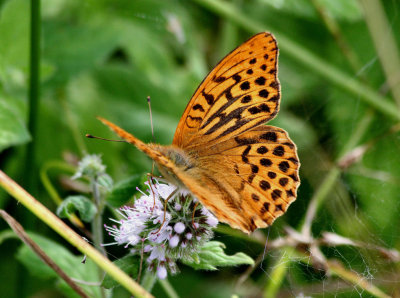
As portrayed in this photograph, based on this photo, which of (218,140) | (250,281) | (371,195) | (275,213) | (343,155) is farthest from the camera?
(343,155)

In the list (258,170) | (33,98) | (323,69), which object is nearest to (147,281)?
(258,170)

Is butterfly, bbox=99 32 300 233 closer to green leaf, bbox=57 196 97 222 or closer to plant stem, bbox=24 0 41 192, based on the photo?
green leaf, bbox=57 196 97 222

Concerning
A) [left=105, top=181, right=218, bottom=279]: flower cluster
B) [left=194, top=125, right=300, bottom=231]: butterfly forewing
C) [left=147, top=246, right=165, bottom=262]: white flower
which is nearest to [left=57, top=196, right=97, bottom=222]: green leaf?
[left=105, top=181, right=218, bottom=279]: flower cluster

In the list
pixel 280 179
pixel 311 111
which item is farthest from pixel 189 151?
pixel 311 111

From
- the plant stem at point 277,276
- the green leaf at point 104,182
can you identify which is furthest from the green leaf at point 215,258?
the green leaf at point 104,182

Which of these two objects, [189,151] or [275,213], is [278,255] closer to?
[275,213]

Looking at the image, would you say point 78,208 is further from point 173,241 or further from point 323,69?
point 323,69
